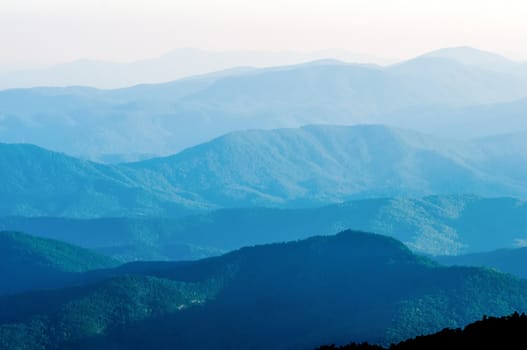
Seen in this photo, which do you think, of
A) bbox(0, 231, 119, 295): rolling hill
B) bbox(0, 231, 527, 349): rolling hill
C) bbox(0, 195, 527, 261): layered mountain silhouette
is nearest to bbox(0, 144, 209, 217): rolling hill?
bbox(0, 195, 527, 261): layered mountain silhouette

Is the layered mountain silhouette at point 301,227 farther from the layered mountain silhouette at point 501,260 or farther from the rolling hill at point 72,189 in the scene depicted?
the layered mountain silhouette at point 501,260

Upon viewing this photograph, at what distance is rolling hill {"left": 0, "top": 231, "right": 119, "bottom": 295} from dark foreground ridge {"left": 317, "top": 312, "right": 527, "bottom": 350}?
4083cm

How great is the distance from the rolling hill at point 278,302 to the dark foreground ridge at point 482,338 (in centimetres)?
1473

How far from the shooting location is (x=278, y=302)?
6059cm

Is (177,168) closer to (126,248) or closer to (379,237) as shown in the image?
(126,248)

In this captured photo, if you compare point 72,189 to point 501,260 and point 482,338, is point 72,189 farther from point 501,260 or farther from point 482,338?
point 482,338

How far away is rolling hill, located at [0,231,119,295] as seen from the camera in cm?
7681

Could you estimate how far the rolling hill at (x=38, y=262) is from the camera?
7681 centimetres

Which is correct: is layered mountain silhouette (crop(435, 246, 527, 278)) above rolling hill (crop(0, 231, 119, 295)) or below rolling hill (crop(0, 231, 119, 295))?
below

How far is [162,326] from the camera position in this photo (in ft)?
195

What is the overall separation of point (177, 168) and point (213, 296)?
99861 mm

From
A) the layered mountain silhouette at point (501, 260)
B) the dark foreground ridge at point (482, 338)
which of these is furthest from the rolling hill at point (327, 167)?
the dark foreground ridge at point (482, 338)

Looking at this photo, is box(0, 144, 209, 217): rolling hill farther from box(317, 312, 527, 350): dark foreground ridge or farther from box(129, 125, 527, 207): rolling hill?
box(317, 312, 527, 350): dark foreground ridge

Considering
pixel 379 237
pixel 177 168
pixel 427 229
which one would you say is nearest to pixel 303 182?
pixel 177 168
